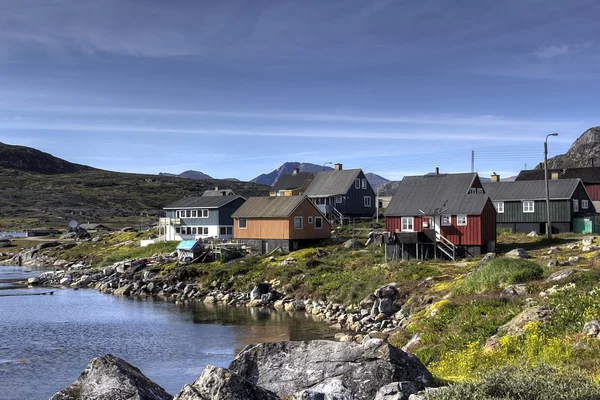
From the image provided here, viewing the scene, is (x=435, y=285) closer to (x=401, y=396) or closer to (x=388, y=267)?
(x=388, y=267)

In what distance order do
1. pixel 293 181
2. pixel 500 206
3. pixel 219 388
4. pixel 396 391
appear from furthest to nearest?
pixel 293 181 → pixel 500 206 → pixel 396 391 → pixel 219 388

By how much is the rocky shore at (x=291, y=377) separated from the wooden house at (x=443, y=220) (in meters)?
40.6

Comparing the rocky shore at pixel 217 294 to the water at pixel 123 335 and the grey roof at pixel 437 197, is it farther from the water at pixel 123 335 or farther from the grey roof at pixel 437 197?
the grey roof at pixel 437 197

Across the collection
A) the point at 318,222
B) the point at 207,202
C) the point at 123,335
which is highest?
the point at 207,202

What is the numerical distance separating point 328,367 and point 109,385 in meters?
4.13

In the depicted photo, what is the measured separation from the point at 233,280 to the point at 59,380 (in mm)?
28917

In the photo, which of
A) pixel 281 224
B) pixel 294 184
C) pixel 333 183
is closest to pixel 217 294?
pixel 281 224

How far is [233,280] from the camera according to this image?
55.4m

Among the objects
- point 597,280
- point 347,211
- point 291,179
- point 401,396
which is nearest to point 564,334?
point 597,280

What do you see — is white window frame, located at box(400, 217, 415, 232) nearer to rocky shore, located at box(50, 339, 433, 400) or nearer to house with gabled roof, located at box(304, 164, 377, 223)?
house with gabled roof, located at box(304, 164, 377, 223)

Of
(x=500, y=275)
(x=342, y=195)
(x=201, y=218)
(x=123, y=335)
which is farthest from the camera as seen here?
(x=342, y=195)

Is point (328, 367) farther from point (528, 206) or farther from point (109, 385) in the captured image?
point (528, 206)

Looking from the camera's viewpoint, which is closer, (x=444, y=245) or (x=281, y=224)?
(x=444, y=245)

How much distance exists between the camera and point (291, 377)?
39.9 ft
